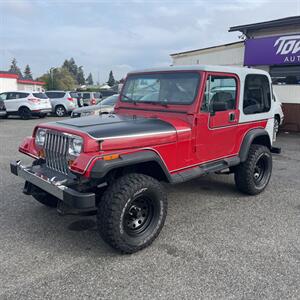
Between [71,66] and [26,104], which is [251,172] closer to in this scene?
[26,104]

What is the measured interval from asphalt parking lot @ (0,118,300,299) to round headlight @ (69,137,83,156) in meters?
1.06

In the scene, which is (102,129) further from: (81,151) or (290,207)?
(290,207)

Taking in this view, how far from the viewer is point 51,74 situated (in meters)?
70.2

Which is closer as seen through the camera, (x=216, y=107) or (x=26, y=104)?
(x=216, y=107)

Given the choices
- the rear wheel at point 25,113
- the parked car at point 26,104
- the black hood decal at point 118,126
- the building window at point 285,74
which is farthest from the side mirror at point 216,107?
the rear wheel at point 25,113

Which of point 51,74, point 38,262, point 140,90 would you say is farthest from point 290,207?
point 51,74

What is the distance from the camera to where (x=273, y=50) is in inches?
550

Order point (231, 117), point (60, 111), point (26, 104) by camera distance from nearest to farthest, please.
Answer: point (231, 117) < point (26, 104) < point (60, 111)

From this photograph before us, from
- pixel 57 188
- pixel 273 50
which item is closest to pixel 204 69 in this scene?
pixel 57 188

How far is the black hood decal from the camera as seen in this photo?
3346 mm

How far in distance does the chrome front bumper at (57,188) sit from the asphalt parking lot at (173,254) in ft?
2.10

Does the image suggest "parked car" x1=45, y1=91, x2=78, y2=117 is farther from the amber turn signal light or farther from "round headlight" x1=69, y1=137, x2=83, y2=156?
the amber turn signal light

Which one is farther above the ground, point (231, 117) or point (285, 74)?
point (285, 74)

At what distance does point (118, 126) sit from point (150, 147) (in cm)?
43
